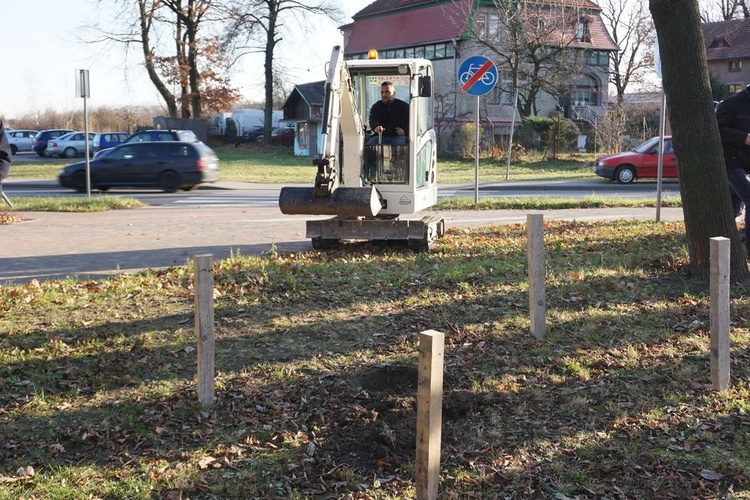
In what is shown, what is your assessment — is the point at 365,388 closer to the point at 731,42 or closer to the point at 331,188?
the point at 331,188

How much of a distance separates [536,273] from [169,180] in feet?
62.5

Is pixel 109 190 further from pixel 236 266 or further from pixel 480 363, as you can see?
pixel 480 363

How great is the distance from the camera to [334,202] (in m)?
9.98

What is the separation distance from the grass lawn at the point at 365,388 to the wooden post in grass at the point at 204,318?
21 centimetres

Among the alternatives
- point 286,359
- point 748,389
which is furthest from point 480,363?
point 748,389

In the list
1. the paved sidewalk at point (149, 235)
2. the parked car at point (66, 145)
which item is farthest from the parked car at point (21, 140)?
the paved sidewalk at point (149, 235)

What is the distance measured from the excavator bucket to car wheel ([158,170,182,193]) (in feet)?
47.6

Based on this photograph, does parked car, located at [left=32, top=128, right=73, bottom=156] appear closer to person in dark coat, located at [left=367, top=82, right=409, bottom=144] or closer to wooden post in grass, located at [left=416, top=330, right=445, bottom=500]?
person in dark coat, located at [left=367, top=82, right=409, bottom=144]

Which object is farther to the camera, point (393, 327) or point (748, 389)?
point (393, 327)

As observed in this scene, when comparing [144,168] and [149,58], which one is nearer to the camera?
[144,168]

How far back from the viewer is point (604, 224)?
42.9 feet

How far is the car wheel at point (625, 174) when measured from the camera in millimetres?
26188

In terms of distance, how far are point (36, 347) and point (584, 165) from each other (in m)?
30.4

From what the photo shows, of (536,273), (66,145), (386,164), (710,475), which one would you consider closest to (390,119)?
(386,164)
